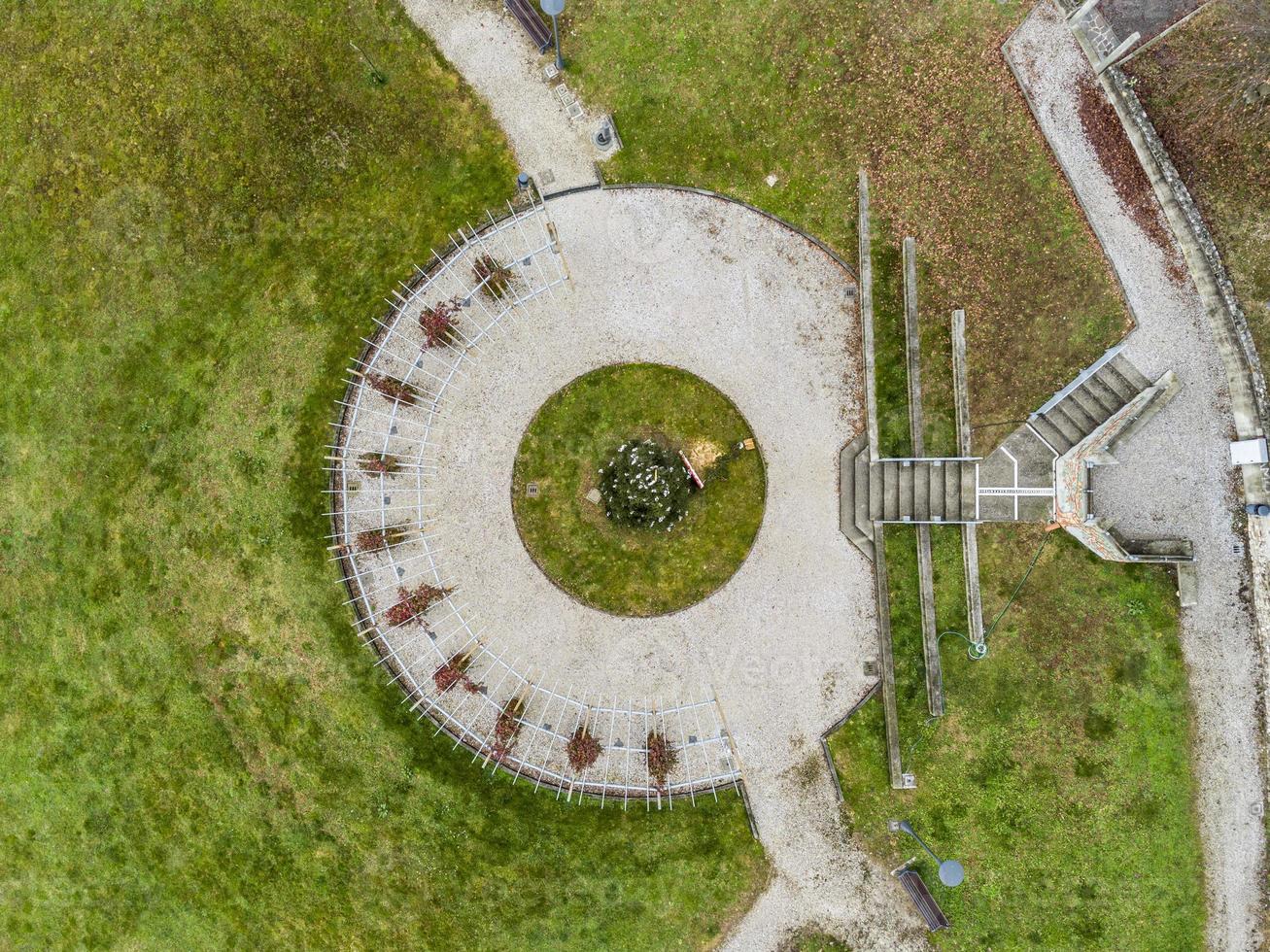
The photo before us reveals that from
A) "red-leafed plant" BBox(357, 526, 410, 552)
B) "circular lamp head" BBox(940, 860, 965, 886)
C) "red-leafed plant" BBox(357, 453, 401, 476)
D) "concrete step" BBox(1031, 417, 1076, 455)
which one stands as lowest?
"circular lamp head" BBox(940, 860, 965, 886)

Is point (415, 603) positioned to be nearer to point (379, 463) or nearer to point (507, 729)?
point (379, 463)

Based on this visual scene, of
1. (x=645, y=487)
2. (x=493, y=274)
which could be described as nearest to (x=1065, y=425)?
(x=645, y=487)

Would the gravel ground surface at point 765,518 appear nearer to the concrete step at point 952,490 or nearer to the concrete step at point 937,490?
the concrete step at point 937,490

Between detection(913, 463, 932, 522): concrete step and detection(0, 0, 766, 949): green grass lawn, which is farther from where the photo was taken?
detection(0, 0, 766, 949): green grass lawn

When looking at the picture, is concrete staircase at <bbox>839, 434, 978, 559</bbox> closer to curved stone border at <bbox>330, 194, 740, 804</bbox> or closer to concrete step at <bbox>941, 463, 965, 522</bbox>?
concrete step at <bbox>941, 463, 965, 522</bbox>

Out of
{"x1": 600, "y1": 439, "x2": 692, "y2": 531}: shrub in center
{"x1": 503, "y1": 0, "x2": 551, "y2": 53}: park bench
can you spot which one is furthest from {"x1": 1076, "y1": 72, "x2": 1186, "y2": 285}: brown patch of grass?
{"x1": 503, "y1": 0, "x2": 551, "y2": 53}: park bench

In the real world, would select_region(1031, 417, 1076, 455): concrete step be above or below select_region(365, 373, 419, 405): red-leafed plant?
below

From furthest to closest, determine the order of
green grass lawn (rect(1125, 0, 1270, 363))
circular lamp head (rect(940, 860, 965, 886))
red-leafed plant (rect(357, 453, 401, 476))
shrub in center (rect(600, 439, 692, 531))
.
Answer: red-leafed plant (rect(357, 453, 401, 476)) < shrub in center (rect(600, 439, 692, 531)) < green grass lawn (rect(1125, 0, 1270, 363)) < circular lamp head (rect(940, 860, 965, 886))
